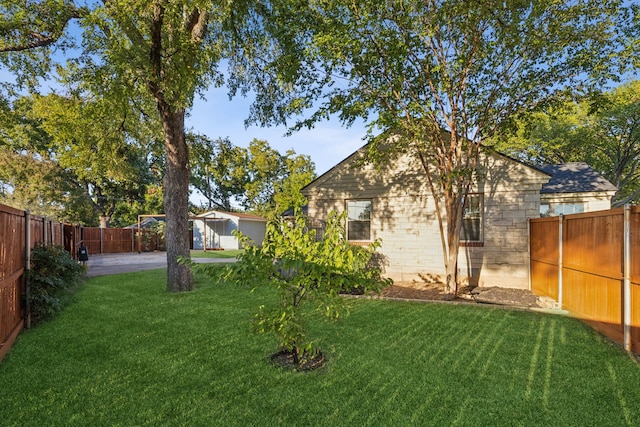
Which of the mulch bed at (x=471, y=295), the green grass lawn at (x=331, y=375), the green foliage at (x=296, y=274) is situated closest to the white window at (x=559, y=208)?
the mulch bed at (x=471, y=295)

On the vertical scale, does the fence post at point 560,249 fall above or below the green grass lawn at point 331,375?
above

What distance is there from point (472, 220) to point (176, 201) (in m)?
8.02

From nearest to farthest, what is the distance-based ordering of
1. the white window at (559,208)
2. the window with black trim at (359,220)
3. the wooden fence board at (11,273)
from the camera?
the wooden fence board at (11,273) → the window with black trim at (359,220) → the white window at (559,208)

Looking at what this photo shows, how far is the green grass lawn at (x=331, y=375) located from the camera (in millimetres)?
2627

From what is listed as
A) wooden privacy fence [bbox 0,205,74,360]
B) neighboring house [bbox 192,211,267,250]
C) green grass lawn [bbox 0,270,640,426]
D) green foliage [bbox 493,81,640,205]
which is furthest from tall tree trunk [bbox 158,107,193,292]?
neighboring house [bbox 192,211,267,250]

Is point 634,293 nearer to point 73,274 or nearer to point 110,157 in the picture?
point 73,274

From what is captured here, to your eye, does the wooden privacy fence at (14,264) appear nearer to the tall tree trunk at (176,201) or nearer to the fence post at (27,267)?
the fence post at (27,267)

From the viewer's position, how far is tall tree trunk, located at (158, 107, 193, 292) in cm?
796

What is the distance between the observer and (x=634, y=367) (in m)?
3.58

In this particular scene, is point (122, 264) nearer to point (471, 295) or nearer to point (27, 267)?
point (27, 267)

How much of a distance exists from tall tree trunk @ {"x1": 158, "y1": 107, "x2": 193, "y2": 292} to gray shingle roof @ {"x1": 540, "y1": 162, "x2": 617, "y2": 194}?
11570 millimetres

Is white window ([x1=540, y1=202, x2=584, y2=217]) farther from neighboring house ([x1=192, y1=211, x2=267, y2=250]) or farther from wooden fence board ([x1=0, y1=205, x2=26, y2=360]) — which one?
neighboring house ([x1=192, y1=211, x2=267, y2=250])

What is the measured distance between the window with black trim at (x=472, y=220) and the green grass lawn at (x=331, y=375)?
3.54m

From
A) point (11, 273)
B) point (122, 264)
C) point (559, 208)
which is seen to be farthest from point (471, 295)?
point (122, 264)
